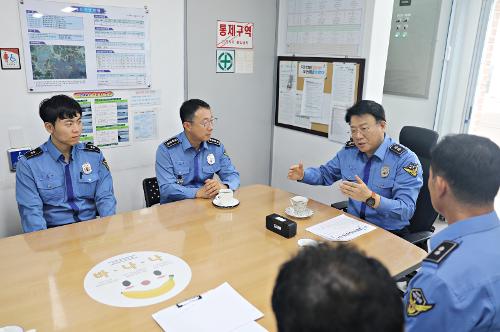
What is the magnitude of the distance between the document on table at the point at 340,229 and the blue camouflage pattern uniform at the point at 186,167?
0.80 m

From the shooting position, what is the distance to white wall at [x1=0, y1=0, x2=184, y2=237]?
255cm

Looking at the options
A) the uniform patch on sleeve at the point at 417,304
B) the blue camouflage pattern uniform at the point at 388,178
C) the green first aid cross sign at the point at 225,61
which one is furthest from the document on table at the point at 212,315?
the green first aid cross sign at the point at 225,61

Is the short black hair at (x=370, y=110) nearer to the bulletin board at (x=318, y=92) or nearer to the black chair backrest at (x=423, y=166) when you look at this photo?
the black chair backrest at (x=423, y=166)

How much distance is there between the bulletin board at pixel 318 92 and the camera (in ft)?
10.4

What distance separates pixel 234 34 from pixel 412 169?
2.05 metres

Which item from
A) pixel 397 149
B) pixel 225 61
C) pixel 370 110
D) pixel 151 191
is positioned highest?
pixel 225 61

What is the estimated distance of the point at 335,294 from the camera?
56cm

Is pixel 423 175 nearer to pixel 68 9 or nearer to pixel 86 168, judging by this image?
pixel 86 168

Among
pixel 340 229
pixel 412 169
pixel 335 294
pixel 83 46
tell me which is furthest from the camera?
pixel 83 46

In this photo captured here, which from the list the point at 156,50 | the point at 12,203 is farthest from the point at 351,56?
the point at 12,203

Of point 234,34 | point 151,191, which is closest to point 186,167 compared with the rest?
point 151,191

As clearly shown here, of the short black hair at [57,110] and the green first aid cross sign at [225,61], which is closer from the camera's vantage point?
the short black hair at [57,110]

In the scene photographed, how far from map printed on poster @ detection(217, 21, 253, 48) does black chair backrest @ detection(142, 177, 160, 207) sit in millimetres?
1395

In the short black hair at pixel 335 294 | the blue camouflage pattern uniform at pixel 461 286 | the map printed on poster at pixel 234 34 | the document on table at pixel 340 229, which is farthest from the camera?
the map printed on poster at pixel 234 34
